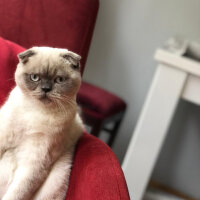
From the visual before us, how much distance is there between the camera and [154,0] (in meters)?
2.34

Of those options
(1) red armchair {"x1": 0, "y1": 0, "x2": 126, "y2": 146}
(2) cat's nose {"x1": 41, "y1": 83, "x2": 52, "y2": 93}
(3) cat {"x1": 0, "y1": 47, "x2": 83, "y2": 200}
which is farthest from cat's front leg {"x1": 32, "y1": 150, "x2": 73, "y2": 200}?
(1) red armchair {"x1": 0, "y1": 0, "x2": 126, "y2": 146}

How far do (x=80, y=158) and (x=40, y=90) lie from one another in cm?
26

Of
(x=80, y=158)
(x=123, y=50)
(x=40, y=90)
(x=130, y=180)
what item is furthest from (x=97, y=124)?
(x=40, y=90)

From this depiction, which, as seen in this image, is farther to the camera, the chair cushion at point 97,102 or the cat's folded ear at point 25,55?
the chair cushion at point 97,102

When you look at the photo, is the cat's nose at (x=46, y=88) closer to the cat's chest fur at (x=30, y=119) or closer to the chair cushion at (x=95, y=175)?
the cat's chest fur at (x=30, y=119)

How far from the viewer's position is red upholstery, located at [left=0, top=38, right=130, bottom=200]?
2.98ft

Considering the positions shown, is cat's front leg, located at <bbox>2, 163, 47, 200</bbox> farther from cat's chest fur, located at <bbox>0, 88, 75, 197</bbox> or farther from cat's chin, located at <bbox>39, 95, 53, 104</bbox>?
cat's chin, located at <bbox>39, 95, 53, 104</bbox>

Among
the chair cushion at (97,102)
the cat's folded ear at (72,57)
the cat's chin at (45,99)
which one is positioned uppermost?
the cat's folded ear at (72,57)

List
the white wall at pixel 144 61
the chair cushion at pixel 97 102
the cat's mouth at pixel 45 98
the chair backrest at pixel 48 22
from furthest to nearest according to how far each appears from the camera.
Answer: the white wall at pixel 144 61 < the chair cushion at pixel 97 102 < the chair backrest at pixel 48 22 < the cat's mouth at pixel 45 98

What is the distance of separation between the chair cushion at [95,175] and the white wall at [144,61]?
1338 millimetres

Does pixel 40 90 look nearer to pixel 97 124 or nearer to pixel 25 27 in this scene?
pixel 25 27

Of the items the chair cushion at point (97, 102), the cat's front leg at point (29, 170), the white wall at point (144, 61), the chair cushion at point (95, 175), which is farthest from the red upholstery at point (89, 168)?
the white wall at point (144, 61)

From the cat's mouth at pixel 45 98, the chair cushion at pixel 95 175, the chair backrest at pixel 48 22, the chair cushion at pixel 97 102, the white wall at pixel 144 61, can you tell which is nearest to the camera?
the chair cushion at pixel 95 175

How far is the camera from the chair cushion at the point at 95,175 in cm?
90
